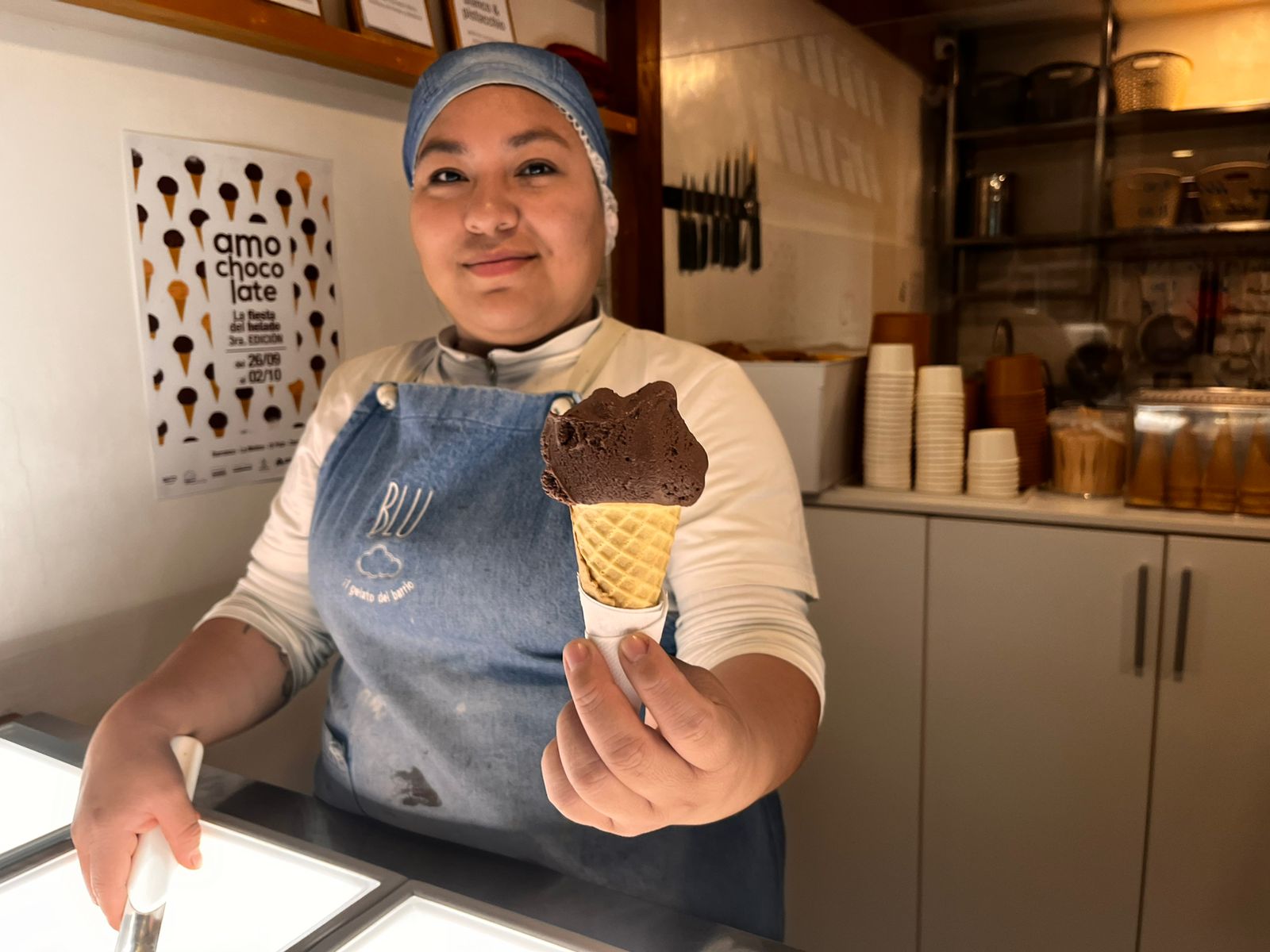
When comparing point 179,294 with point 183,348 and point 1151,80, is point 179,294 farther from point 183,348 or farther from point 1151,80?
point 1151,80

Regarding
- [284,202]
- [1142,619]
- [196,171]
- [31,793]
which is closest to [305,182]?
[284,202]

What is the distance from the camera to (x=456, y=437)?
1174 mm

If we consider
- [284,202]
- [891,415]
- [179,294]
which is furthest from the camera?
[891,415]

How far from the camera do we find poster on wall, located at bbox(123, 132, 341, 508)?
1.48 metres

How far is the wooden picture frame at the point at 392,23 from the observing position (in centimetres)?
163

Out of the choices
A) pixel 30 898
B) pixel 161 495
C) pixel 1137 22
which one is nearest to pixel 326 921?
pixel 30 898

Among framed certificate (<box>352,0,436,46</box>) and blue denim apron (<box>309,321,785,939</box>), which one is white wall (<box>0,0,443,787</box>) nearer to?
framed certificate (<box>352,0,436,46</box>)

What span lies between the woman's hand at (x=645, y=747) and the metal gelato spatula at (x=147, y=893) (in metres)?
0.36

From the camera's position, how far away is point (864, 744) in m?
2.28

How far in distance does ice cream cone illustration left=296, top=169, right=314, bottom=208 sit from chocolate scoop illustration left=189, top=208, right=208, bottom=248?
0.65 ft

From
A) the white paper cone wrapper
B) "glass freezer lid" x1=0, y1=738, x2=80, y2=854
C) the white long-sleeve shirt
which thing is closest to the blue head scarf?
the white long-sleeve shirt

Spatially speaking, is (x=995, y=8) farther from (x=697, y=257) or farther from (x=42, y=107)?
(x=42, y=107)

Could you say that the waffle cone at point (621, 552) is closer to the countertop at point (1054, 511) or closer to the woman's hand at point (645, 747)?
the woman's hand at point (645, 747)

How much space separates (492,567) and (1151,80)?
1931 mm
